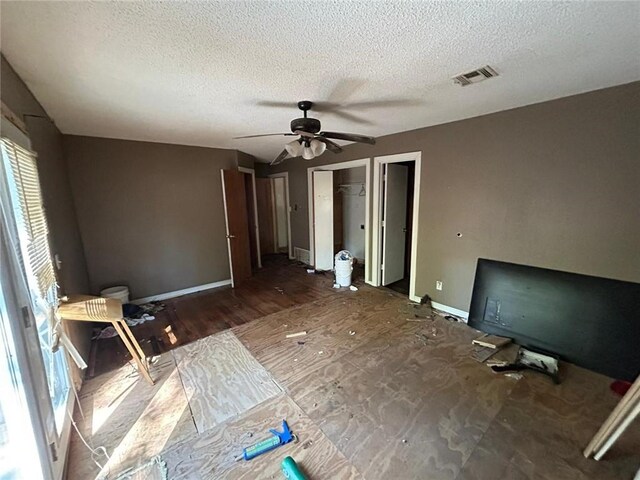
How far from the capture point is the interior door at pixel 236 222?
426 centimetres

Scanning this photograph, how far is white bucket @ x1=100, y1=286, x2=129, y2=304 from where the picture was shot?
11.3 feet

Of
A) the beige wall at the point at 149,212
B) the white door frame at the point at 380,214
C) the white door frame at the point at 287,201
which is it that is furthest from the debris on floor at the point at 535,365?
the white door frame at the point at 287,201

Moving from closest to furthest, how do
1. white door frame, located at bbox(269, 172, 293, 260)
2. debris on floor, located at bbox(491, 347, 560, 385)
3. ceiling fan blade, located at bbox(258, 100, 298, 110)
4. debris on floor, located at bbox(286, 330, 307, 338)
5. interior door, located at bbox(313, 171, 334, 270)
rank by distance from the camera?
debris on floor, located at bbox(491, 347, 560, 385), ceiling fan blade, located at bbox(258, 100, 298, 110), debris on floor, located at bbox(286, 330, 307, 338), interior door, located at bbox(313, 171, 334, 270), white door frame, located at bbox(269, 172, 293, 260)

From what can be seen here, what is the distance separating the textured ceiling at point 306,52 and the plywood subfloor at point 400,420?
2.44 meters

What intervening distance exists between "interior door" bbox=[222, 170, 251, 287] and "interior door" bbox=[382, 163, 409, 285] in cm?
247

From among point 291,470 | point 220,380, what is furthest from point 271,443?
point 220,380

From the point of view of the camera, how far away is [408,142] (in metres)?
3.51

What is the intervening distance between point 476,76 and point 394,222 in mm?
2584

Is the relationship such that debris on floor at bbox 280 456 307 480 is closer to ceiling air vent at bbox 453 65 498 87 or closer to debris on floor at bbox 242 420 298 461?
debris on floor at bbox 242 420 298 461

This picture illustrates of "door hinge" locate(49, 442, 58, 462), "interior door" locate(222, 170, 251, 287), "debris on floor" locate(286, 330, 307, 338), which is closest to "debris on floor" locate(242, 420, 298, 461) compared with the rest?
"door hinge" locate(49, 442, 58, 462)

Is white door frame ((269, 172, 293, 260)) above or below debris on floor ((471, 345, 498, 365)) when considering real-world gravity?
above

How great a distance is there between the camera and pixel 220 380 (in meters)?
2.25

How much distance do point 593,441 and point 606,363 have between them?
1111 mm

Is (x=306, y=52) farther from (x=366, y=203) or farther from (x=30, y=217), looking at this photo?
(x=366, y=203)
